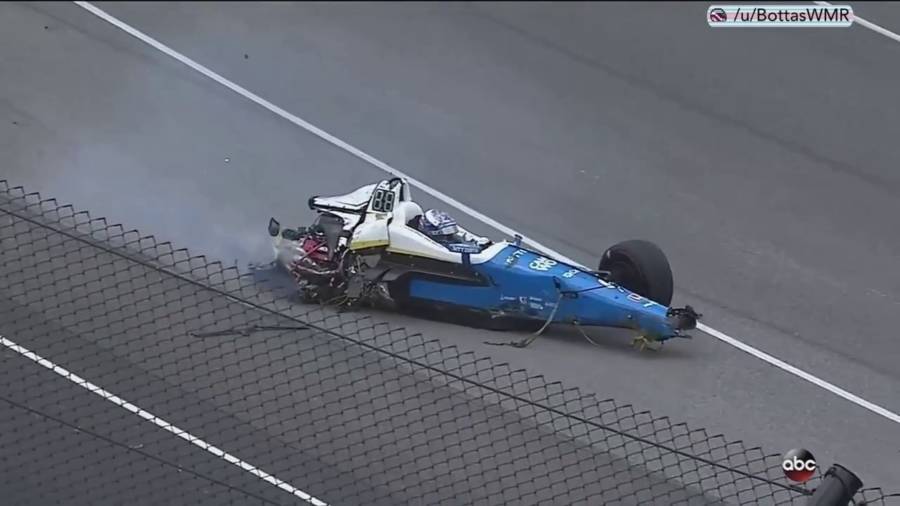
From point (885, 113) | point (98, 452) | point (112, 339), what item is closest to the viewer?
point (98, 452)

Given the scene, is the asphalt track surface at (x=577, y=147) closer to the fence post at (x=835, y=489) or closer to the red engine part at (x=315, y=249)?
the red engine part at (x=315, y=249)

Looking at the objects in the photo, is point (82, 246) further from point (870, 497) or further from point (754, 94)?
point (754, 94)

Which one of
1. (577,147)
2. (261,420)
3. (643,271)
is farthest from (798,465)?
(577,147)

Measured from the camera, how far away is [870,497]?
10.6 meters

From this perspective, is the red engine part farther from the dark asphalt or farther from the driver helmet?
the dark asphalt

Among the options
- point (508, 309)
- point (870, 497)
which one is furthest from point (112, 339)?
point (870, 497)

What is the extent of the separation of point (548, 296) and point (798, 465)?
489 cm

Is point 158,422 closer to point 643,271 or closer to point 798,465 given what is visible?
point 643,271

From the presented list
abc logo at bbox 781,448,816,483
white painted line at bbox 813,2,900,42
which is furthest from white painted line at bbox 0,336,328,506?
white painted line at bbox 813,2,900,42

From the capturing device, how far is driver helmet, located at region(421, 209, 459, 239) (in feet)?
42.9

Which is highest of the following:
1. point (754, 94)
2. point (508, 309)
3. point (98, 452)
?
point (754, 94)

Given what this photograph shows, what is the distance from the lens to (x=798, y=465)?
25.9 feet

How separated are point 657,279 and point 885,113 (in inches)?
169

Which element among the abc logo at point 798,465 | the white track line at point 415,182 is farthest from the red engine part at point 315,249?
the abc logo at point 798,465
